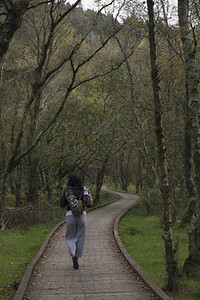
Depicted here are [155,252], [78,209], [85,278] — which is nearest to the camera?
[85,278]

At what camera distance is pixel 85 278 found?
719cm

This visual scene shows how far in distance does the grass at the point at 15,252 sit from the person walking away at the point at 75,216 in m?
1.36

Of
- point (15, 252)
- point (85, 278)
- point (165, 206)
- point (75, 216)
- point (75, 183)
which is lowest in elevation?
point (15, 252)

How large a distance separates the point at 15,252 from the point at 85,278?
195 inches

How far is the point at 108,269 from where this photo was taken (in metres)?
8.09

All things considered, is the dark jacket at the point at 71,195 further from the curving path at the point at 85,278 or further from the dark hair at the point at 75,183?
the curving path at the point at 85,278

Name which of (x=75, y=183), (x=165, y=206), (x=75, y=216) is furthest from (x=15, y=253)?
(x=165, y=206)

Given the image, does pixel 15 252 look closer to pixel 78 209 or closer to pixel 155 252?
pixel 155 252

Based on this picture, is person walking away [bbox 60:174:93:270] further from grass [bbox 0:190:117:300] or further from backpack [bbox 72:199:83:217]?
grass [bbox 0:190:117:300]

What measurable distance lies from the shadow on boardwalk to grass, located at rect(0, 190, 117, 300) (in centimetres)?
43

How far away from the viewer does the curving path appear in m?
6.08

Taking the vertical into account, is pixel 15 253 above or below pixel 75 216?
below

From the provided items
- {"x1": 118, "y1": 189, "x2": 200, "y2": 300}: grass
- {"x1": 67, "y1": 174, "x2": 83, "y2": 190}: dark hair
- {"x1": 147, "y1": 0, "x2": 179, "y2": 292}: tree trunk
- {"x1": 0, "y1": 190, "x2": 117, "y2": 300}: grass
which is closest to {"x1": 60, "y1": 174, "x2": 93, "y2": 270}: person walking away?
{"x1": 67, "y1": 174, "x2": 83, "y2": 190}: dark hair

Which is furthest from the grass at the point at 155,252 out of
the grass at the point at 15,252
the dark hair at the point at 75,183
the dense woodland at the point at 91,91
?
the grass at the point at 15,252
